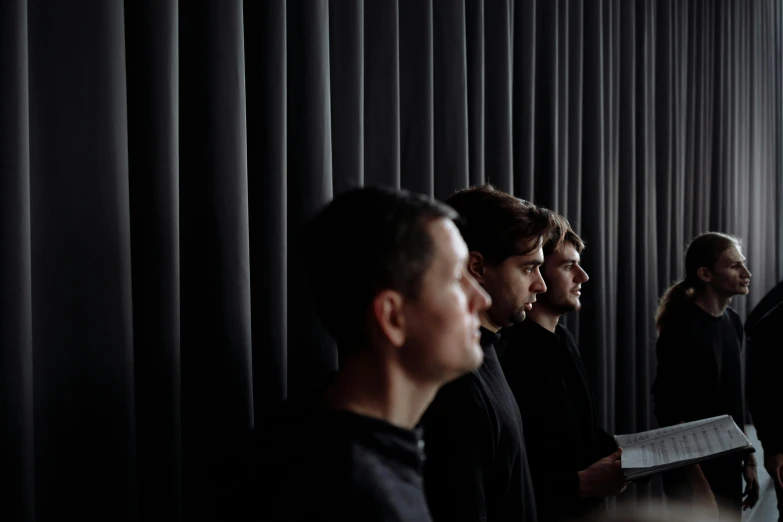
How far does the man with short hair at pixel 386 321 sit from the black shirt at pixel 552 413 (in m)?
0.88

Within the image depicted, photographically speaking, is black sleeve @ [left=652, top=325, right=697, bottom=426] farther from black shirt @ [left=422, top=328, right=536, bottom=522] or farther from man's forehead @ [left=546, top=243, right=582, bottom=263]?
black shirt @ [left=422, top=328, right=536, bottom=522]

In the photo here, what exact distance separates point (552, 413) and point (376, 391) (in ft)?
3.20

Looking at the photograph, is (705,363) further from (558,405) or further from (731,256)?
(558,405)

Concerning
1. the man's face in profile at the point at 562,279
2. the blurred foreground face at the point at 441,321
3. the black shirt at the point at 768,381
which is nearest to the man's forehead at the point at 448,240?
the blurred foreground face at the point at 441,321

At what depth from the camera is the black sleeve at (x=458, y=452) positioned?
116 cm

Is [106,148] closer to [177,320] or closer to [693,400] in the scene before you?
[177,320]

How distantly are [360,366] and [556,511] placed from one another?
98 centimetres

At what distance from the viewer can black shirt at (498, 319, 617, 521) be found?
1.66 metres

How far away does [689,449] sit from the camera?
5.05 feet

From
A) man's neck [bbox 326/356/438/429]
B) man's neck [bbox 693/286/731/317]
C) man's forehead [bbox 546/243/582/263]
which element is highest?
man's forehead [bbox 546/243/582/263]

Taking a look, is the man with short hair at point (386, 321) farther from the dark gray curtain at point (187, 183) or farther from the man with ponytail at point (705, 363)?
the man with ponytail at point (705, 363)

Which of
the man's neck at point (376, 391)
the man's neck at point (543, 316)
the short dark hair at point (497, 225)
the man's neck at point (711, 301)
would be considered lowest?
the man's neck at point (711, 301)

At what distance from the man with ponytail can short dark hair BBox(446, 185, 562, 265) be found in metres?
1.35

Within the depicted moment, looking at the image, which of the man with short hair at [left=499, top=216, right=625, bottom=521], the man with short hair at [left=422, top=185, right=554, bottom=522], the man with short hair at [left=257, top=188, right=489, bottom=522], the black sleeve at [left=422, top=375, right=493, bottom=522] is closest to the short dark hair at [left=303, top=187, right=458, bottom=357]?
the man with short hair at [left=257, top=188, right=489, bottom=522]
